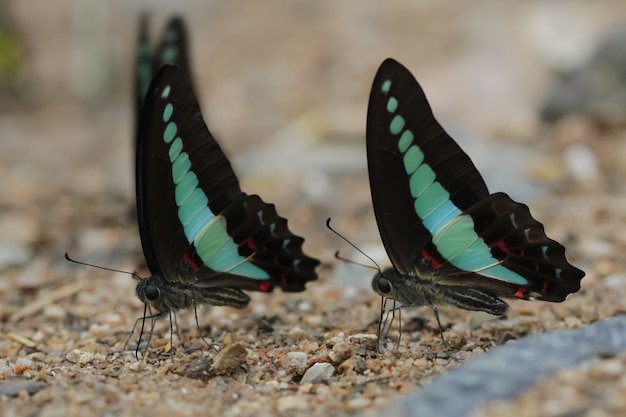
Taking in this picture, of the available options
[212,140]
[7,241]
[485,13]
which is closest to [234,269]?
[212,140]

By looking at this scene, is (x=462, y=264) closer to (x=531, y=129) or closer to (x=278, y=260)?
(x=278, y=260)

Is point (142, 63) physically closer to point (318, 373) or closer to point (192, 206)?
point (192, 206)

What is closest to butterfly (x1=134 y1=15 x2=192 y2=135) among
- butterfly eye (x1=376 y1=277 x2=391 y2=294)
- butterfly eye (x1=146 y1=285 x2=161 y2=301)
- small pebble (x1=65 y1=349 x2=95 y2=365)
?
butterfly eye (x1=146 y1=285 x2=161 y2=301)

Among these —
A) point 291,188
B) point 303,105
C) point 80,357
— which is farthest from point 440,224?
point 303,105

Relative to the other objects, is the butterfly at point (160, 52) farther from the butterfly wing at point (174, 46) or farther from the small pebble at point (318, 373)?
the small pebble at point (318, 373)

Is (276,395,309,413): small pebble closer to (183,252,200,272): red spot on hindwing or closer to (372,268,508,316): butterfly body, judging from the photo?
(372,268,508,316): butterfly body

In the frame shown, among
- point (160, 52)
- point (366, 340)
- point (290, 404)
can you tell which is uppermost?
point (160, 52)

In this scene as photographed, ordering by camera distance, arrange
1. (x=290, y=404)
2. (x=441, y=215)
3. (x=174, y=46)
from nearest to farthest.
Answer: (x=290, y=404)
(x=441, y=215)
(x=174, y=46)
